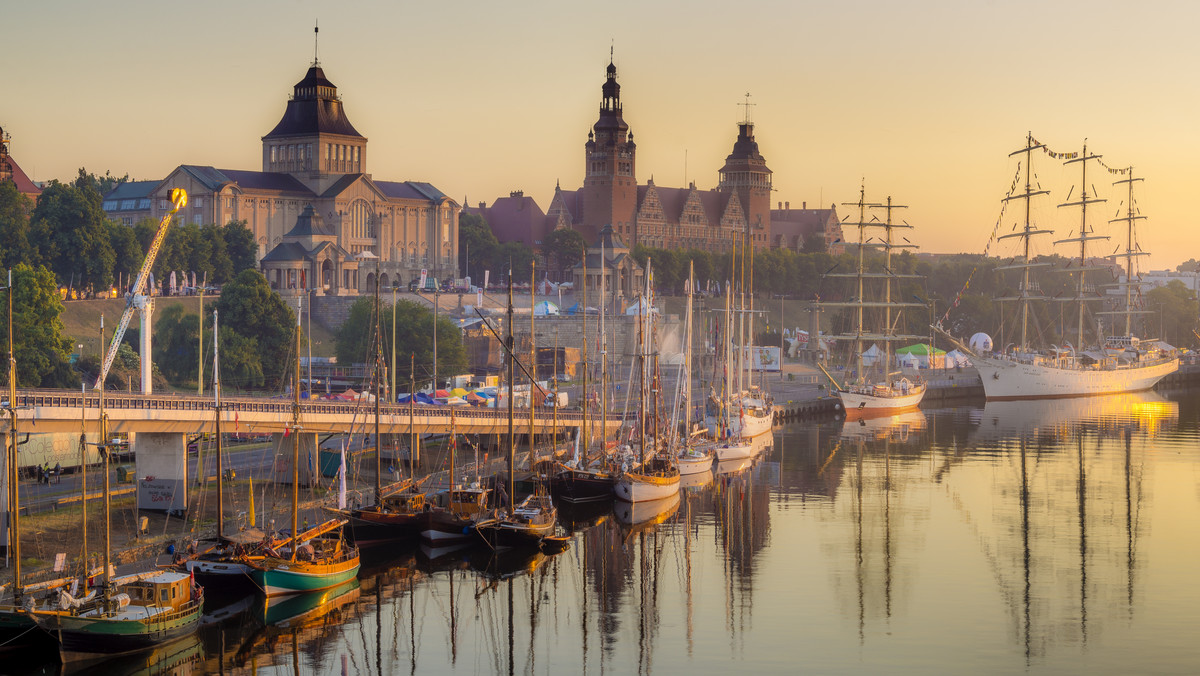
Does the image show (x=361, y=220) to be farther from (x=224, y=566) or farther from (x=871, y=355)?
(x=224, y=566)

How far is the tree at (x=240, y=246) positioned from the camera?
152 metres

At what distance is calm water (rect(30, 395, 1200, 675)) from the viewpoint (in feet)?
153

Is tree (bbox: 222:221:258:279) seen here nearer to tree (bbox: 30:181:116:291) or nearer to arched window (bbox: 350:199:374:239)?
arched window (bbox: 350:199:374:239)

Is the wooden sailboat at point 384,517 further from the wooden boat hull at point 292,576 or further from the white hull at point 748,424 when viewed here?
the white hull at point 748,424

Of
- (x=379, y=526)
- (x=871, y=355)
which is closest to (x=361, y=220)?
(x=871, y=355)

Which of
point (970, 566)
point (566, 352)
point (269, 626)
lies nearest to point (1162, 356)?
point (566, 352)

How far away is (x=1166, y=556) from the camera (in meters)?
62.8

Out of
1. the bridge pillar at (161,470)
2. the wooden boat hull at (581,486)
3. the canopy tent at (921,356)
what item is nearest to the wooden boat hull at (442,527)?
the bridge pillar at (161,470)

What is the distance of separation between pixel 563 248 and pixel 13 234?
81.3 m

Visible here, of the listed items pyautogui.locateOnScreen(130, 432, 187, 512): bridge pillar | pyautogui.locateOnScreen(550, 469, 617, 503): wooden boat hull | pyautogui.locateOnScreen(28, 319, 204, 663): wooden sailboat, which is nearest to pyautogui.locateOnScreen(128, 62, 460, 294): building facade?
pyautogui.locateOnScreen(550, 469, 617, 503): wooden boat hull

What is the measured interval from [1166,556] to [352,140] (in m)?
133

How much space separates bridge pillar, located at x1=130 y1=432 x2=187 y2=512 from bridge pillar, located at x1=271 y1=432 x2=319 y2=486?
6186 millimetres

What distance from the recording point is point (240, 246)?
152875 millimetres

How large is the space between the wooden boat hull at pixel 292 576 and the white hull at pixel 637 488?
19760 millimetres
